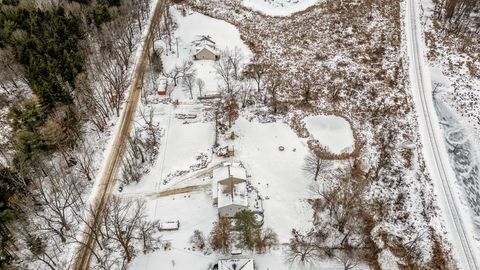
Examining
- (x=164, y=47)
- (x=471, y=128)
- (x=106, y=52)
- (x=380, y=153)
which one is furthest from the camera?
(x=164, y=47)

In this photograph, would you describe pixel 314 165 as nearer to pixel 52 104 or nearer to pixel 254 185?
pixel 254 185

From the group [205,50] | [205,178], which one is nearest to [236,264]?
[205,178]

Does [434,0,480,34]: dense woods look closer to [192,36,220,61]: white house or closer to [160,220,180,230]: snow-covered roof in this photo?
[192,36,220,61]: white house

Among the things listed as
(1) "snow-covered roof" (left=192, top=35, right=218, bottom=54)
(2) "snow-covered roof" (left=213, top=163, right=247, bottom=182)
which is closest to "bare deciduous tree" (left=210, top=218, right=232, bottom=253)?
(2) "snow-covered roof" (left=213, top=163, right=247, bottom=182)

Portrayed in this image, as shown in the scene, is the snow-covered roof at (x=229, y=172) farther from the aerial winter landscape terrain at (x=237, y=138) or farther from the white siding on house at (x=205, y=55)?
the white siding on house at (x=205, y=55)

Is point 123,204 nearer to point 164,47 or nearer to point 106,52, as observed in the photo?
point 106,52

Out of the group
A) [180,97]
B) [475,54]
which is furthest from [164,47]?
[475,54]
